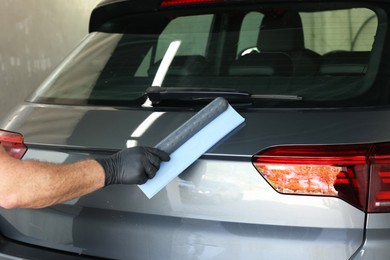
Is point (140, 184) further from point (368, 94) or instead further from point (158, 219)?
point (368, 94)

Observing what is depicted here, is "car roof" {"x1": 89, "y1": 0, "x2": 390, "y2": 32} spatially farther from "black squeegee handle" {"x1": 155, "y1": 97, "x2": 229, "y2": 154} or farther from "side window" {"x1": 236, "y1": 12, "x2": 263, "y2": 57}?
"black squeegee handle" {"x1": 155, "y1": 97, "x2": 229, "y2": 154}

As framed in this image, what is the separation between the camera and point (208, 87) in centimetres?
184

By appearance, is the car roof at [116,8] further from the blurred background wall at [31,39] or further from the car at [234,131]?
the blurred background wall at [31,39]

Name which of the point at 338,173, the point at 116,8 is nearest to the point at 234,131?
the point at 338,173

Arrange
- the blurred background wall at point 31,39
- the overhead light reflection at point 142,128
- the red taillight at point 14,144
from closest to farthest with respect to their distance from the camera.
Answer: the overhead light reflection at point 142,128 → the red taillight at point 14,144 → the blurred background wall at point 31,39

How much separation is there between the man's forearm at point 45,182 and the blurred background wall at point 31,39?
3801 mm

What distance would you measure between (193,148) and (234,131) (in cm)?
16

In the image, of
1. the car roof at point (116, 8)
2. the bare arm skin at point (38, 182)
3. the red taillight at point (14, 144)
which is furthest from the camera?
the car roof at point (116, 8)

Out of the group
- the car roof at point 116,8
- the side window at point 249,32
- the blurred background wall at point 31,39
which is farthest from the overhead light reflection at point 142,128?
the blurred background wall at point 31,39

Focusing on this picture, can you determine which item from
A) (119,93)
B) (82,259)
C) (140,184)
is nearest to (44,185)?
(140,184)

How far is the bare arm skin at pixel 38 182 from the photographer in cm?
144

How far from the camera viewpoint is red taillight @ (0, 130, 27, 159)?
73.5 inches

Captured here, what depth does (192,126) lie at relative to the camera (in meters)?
1.55

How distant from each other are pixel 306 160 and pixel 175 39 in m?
0.98
